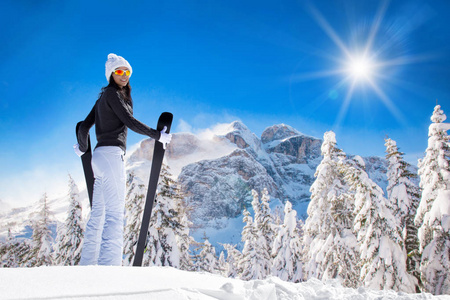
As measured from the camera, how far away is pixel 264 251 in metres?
25.9

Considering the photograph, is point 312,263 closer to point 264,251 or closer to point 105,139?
point 264,251

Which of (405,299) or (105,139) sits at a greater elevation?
(105,139)

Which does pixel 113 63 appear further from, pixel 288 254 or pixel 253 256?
pixel 253 256

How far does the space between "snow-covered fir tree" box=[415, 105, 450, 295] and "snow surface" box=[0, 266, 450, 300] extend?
11.6 m

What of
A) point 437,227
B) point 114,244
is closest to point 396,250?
point 437,227

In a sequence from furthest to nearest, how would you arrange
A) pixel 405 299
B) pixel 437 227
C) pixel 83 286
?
1. pixel 437 227
2. pixel 405 299
3. pixel 83 286

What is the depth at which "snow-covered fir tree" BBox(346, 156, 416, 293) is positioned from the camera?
1177cm

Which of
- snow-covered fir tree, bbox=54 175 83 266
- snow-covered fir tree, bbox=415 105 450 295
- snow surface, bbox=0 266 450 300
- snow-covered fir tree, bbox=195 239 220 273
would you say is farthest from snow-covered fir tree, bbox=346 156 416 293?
snow-covered fir tree, bbox=54 175 83 266

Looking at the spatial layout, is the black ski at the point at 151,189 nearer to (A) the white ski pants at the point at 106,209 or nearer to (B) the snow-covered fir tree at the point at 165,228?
(A) the white ski pants at the point at 106,209

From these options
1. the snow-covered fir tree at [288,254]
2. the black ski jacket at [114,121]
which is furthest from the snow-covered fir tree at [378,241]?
the black ski jacket at [114,121]

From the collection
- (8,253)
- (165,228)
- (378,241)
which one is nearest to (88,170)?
(165,228)

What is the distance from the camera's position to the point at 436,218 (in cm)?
1160

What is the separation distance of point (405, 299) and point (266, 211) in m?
24.9

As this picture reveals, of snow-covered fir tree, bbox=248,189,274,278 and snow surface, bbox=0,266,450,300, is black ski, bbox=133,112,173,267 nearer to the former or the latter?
snow surface, bbox=0,266,450,300
